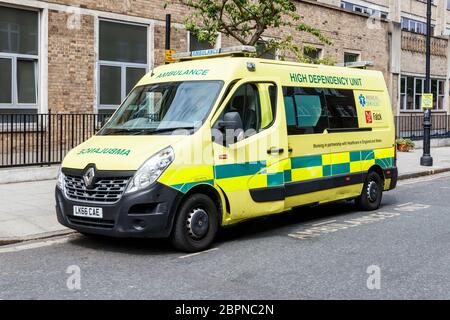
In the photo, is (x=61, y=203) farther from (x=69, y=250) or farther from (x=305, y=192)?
(x=305, y=192)

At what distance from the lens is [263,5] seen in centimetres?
1277

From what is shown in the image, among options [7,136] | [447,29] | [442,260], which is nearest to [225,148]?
[442,260]

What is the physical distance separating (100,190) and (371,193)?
5267 mm

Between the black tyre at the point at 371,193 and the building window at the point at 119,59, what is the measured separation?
7855mm

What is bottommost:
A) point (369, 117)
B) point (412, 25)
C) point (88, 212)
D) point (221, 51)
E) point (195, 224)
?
point (195, 224)

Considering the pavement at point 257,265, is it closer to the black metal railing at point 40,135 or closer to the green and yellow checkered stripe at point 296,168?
the green and yellow checkered stripe at point 296,168

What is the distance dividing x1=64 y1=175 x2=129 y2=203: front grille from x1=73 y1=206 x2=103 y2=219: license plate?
0.32 ft

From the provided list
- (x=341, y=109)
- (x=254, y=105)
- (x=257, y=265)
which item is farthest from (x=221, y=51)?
(x=257, y=265)

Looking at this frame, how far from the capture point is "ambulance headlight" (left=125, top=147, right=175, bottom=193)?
6.55 metres

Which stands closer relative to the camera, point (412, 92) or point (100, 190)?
point (100, 190)

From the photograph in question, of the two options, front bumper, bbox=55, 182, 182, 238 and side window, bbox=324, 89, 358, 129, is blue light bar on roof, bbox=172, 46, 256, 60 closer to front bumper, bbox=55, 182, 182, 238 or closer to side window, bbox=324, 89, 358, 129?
side window, bbox=324, 89, 358, 129

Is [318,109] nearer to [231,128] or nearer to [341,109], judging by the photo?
[341,109]

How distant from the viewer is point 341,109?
31.0 ft

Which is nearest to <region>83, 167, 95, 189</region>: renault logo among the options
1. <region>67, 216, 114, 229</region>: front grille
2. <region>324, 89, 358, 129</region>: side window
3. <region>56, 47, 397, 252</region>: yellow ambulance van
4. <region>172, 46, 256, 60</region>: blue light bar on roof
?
<region>56, 47, 397, 252</region>: yellow ambulance van
